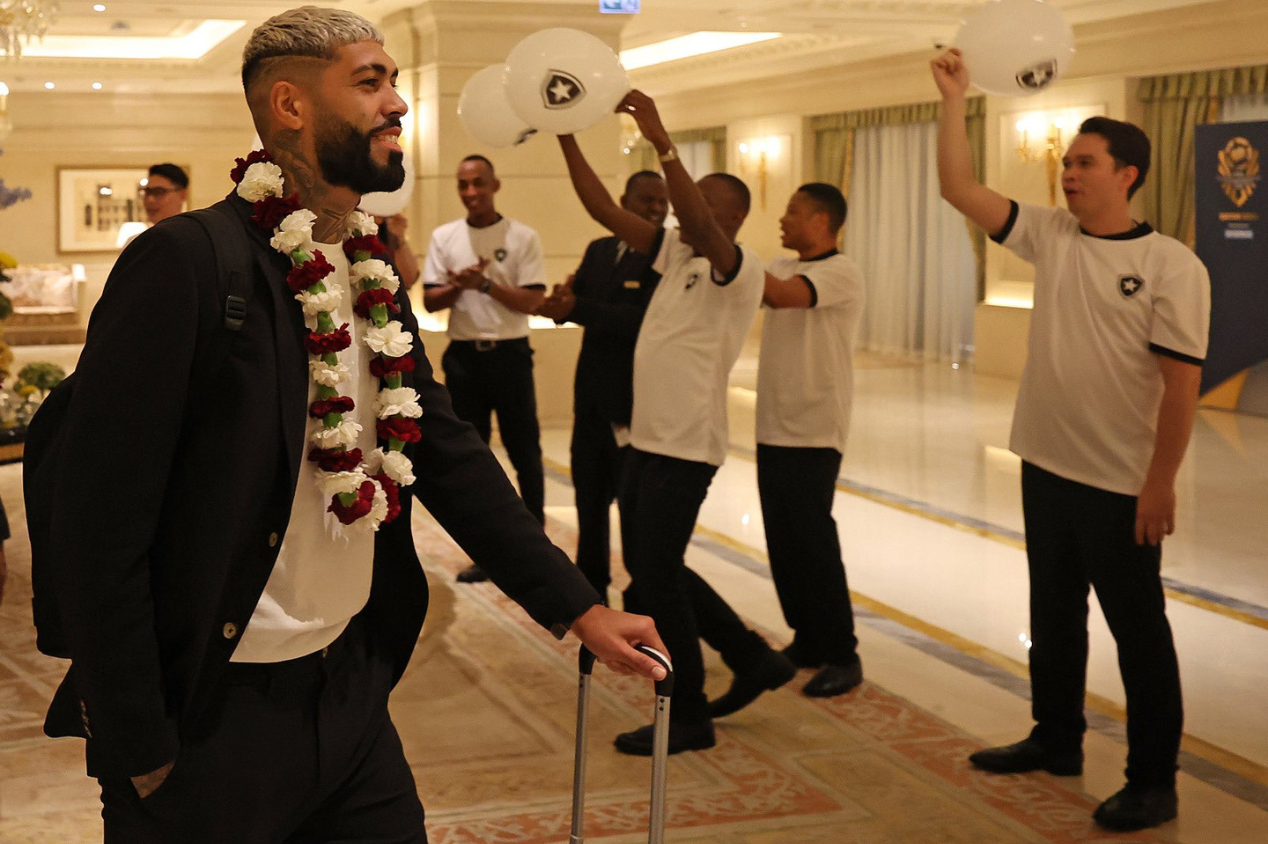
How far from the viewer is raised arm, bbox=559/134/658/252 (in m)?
4.11

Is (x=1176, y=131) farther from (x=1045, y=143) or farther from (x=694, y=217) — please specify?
(x=694, y=217)

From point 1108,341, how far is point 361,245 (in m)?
2.18

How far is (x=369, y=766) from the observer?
5.82 ft

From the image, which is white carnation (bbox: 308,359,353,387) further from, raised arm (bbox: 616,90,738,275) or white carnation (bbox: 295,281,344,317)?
raised arm (bbox: 616,90,738,275)

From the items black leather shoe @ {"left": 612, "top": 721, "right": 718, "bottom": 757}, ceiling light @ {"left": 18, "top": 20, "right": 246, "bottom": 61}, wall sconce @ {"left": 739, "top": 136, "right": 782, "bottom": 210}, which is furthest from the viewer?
wall sconce @ {"left": 739, "top": 136, "right": 782, "bottom": 210}

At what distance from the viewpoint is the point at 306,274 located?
163 cm

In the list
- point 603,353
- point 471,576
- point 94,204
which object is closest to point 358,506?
point 603,353

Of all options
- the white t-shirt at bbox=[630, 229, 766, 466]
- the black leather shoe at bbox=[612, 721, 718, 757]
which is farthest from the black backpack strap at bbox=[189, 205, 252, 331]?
the black leather shoe at bbox=[612, 721, 718, 757]

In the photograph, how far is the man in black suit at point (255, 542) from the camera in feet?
4.81

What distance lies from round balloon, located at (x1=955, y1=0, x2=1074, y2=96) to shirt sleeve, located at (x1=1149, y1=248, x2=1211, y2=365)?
0.73m

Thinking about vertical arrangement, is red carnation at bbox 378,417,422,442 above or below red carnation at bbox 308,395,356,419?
below

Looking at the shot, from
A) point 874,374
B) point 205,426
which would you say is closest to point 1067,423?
point 205,426

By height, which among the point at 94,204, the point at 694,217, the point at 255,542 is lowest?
the point at 255,542

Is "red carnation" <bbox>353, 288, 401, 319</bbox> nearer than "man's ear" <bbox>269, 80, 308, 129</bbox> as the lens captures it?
No
